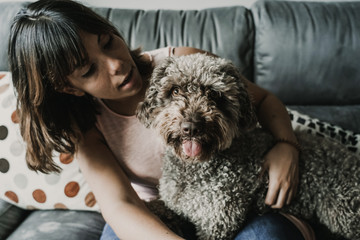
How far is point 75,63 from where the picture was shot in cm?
110

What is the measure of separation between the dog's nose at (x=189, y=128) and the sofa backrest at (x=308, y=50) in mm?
1029

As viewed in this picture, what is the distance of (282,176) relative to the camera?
1195 millimetres

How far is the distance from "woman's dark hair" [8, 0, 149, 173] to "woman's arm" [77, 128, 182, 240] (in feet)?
0.24

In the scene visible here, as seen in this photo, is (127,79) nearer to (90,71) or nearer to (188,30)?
(90,71)

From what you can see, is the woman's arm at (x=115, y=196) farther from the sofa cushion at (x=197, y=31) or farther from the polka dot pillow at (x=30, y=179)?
the sofa cushion at (x=197, y=31)

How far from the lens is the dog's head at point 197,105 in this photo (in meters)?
1.08

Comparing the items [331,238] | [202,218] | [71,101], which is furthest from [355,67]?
[71,101]

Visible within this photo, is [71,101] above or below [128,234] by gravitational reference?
above

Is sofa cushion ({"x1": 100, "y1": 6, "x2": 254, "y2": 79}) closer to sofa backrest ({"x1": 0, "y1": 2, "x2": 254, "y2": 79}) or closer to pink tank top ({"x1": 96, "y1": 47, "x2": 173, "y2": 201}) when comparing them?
sofa backrest ({"x1": 0, "y1": 2, "x2": 254, "y2": 79})

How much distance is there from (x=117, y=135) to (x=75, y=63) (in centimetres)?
42

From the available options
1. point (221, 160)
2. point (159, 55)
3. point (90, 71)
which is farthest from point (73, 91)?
point (221, 160)

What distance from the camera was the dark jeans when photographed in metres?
1.12

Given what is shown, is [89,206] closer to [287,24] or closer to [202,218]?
[202,218]

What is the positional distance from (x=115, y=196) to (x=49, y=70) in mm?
549
